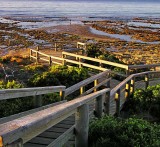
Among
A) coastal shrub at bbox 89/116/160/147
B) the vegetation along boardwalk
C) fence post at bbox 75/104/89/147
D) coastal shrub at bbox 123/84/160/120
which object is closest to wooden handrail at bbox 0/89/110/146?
the vegetation along boardwalk

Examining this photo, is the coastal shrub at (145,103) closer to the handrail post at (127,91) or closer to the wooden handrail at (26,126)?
the handrail post at (127,91)

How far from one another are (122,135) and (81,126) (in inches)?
23.1

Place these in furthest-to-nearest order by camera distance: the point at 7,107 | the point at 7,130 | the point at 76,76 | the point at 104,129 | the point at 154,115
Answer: the point at 76,76 → the point at 154,115 → the point at 7,107 → the point at 104,129 → the point at 7,130

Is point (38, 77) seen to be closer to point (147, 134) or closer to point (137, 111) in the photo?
point (137, 111)

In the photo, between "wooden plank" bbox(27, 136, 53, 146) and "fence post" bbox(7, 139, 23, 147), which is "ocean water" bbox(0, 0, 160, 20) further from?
"fence post" bbox(7, 139, 23, 147)

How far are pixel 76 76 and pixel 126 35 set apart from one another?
3582 cm

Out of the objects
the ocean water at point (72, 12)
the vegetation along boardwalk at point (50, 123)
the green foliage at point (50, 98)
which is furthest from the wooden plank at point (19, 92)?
the ocean water at point (72, 12)

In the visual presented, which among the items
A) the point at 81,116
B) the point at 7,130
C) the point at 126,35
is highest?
the point at 7,130

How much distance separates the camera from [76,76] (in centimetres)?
1132

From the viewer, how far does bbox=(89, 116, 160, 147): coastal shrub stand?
4348mm

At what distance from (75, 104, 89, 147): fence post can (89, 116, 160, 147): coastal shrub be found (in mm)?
171

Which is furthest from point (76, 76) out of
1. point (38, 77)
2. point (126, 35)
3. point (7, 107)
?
point (126, 35)

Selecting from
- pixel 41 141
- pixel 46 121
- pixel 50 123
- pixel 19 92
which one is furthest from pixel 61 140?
pixel 19 92

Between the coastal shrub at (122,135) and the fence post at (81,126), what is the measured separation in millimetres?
171
